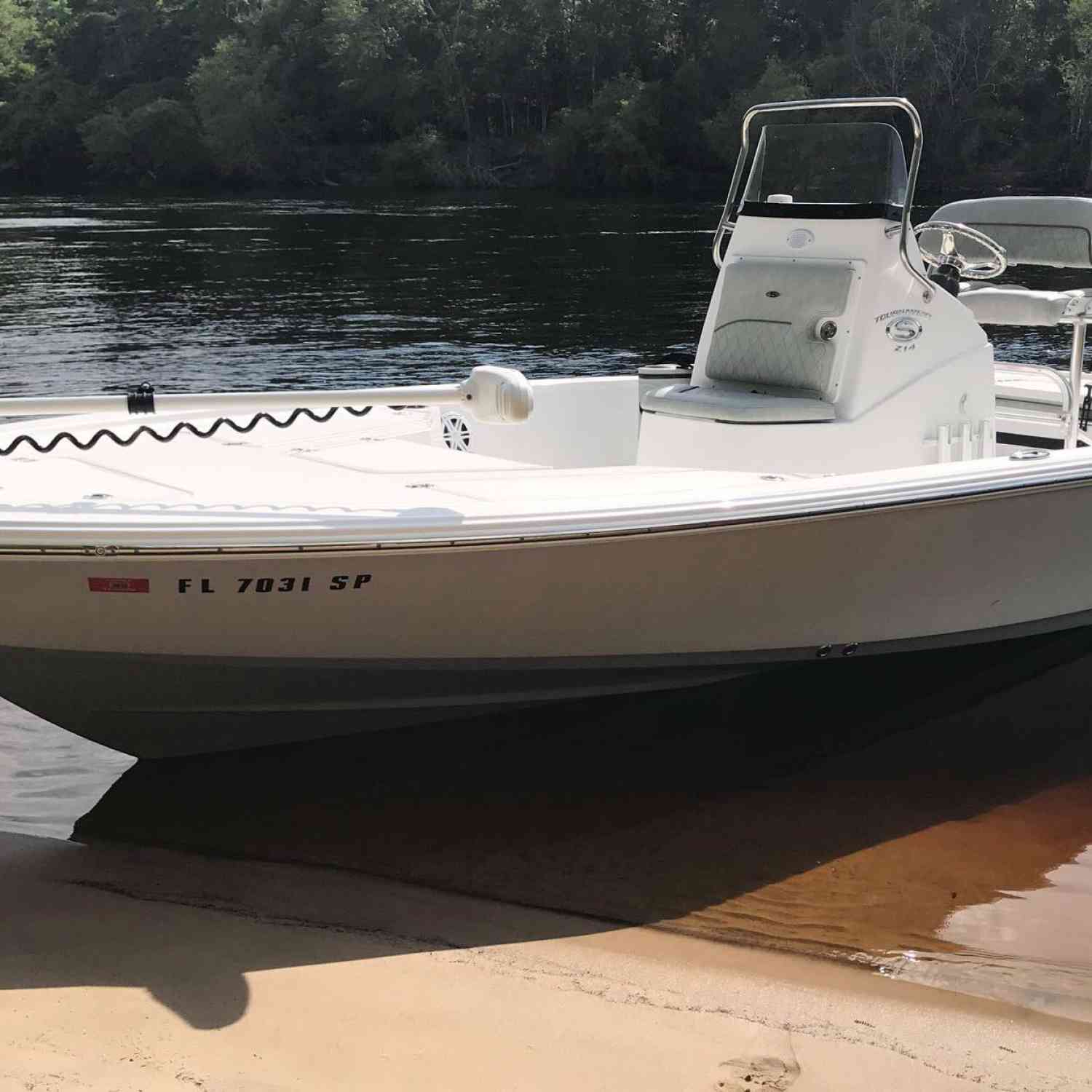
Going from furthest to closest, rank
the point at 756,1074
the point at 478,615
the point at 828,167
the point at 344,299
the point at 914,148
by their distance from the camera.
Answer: the point at 344,299, the point at 828,167, the point at 914,148, the point at 478,615, the point at 756,1074

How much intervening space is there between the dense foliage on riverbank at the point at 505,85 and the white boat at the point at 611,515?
110 feet

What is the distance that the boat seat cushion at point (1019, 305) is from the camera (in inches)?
215

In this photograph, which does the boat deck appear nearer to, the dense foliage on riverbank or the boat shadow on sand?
the boat shadow on sand

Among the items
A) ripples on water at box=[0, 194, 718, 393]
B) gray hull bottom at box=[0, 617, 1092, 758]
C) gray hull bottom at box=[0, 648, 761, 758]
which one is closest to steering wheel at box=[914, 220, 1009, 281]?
gray hull bottom at box=[0, 617, 1092, 758]

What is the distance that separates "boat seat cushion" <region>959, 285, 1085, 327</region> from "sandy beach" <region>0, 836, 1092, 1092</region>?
9.82ft

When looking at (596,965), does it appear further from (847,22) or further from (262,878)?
(847,22)

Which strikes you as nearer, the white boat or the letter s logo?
the white boat

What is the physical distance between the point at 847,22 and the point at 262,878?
136 ft

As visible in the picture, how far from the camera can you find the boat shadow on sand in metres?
3.69

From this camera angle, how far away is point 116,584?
3.77 meters

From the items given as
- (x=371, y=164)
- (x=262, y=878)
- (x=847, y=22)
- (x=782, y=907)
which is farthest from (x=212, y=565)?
(x=371, y=164)

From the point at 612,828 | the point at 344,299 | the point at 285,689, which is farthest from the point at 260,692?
the point at 344,299

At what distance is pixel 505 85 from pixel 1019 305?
150 ft

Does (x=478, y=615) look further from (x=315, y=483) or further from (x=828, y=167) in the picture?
(x=828, y=167)
